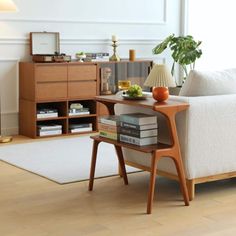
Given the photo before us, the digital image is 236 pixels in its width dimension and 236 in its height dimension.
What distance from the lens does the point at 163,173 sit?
162 inches

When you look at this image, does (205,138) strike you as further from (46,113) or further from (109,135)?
(46,113)

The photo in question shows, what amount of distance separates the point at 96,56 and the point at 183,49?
4.00 ft

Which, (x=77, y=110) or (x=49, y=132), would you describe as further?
(x=77, y=110)

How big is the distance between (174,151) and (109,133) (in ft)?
1.78

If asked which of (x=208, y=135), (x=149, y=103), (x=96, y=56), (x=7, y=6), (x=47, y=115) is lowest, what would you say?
(x=47, y=115)

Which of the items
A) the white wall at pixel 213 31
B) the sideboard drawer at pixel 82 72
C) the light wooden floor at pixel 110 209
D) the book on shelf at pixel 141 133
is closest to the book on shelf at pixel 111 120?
the book on shelf at pixel 141 133

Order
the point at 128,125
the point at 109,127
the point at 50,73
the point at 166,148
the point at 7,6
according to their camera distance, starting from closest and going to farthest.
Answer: the point at 166,148
the point at 128,125
the point at 109,127
the point at 7,6
the point at 50,73

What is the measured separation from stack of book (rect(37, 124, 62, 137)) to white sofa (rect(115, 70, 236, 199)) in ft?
7.79

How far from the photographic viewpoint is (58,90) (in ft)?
21.2

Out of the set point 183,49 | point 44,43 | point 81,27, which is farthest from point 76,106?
point 183,49

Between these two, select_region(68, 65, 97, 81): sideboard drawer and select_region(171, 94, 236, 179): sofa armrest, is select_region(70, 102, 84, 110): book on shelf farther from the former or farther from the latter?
select_region(171, 94, 236, 179): sofa armrest

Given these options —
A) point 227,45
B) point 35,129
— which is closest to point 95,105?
point 35,129

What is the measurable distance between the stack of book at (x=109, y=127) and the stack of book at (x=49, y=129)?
2293 mm

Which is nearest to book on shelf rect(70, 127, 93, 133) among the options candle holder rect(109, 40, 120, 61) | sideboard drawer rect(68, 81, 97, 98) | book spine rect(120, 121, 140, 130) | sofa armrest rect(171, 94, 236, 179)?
sideboard drawer rect(68, 81, 97, 98)
